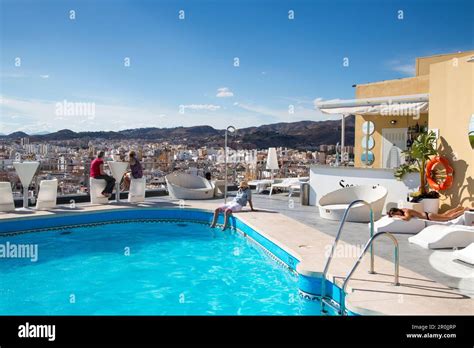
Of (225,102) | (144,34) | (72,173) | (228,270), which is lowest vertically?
(228,270)

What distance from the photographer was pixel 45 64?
12.9m

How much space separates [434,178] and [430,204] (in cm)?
50

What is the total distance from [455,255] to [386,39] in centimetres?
1170

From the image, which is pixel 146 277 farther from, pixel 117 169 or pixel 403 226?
pixel 117 169

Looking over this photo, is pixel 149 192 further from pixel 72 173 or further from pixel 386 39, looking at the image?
pixel 386 39

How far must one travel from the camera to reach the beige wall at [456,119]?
7527 millimetres

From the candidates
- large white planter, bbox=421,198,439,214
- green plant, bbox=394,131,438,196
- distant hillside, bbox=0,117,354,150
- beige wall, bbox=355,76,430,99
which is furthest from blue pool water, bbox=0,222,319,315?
distant hillside, bbox=0,117,354,150

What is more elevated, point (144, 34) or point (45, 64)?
point (144, 34)

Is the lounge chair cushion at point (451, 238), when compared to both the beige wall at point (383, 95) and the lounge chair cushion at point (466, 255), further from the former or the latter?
the beige wall at point (383, 95)

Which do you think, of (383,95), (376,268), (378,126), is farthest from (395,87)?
(376,268)

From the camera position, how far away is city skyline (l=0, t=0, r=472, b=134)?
12.1 metres

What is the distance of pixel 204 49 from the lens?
52.9 feet
